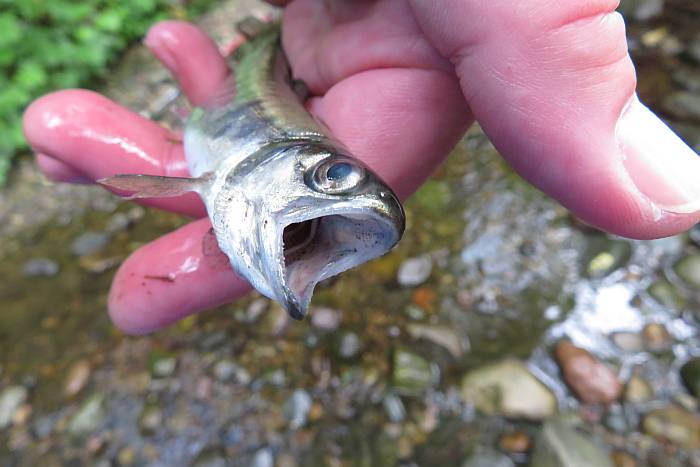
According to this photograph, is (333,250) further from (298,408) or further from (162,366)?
(162,366)

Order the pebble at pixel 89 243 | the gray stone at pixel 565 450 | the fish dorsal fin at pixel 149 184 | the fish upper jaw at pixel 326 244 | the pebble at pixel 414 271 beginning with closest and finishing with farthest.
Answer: the fish upper jaw at pixel 326 244 < the fish dorsal fin at pixel 149 184 < the gray stone at pixel 565 450 < the pebble at pixel 414 271 < the pebble at pixel 89 243

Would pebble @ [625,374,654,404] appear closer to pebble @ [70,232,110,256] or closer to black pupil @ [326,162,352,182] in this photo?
black pupil @ [326,162,352,182]

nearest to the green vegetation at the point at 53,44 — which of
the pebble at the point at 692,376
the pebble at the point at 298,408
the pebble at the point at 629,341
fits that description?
the pebble at the point at 298,408

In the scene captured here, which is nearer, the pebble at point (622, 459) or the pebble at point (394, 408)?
the pebble at point (622, 459)

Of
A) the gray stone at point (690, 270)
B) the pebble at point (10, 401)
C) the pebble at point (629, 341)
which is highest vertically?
the pebble at point (10, 401)

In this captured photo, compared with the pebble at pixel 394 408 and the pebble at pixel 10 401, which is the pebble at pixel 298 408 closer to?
the pebble at pixel 394 408

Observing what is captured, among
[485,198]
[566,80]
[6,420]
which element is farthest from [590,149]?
[6,420]

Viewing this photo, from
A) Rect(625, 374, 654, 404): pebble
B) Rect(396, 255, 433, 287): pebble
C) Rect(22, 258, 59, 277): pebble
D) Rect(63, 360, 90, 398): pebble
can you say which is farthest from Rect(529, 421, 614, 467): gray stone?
Rect(22, 258, 59, 277): pebble
